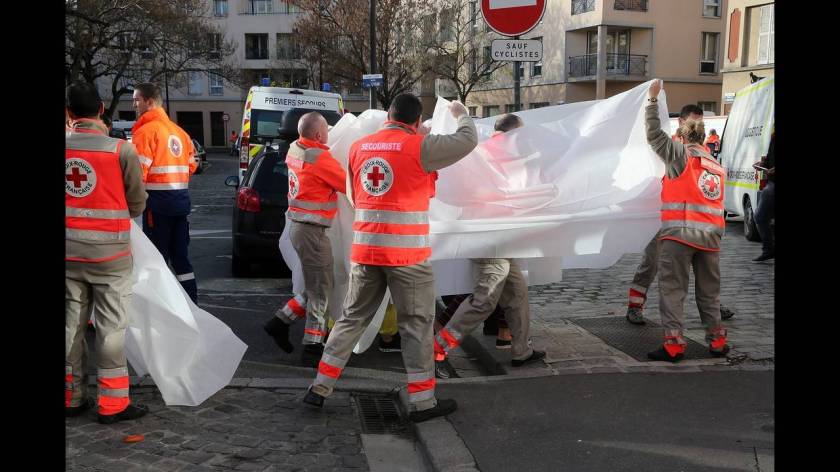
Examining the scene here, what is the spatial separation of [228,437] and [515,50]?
4.15 metres

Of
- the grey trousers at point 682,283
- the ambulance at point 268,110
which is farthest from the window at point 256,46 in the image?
the grey trousers at point 682,283

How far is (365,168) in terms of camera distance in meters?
4.65

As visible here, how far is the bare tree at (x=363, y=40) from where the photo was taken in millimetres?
34000

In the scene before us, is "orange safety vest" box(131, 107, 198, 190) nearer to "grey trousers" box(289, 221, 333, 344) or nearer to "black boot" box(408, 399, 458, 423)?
"grey trousers" box(289, 221, 333, 344)

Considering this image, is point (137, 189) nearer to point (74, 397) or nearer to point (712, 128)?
point (74, 397)

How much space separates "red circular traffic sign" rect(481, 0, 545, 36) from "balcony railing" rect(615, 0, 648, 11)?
1407 inches

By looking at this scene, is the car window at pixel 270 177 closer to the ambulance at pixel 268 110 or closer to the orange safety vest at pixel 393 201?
the orange safety vest at pixel 393 201

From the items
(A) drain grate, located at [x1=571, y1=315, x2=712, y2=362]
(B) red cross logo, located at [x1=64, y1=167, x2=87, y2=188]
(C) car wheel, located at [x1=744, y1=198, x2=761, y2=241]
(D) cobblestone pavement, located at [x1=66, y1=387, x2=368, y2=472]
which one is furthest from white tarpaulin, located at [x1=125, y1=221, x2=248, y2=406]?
(C) car wheel, located at [x1=744, y1=198, x2=761, y2=241]

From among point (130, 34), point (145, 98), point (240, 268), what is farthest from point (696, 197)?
point (130, 34)

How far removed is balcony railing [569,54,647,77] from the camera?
1628 inches

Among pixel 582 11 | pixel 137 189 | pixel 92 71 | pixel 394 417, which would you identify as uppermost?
pixel 582 11

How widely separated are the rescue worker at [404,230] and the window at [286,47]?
1894 inches
